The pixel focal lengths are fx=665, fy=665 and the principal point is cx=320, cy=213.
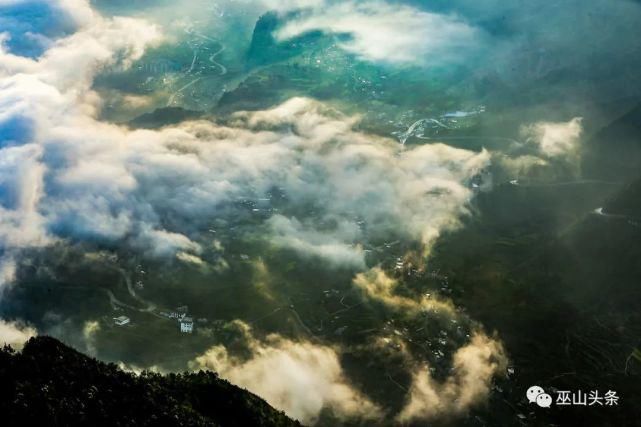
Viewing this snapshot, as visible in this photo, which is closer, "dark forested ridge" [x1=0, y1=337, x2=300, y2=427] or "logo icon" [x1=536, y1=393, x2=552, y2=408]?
"dark forested ridge" [x1=0, y1=337, x2=300, y2=427]

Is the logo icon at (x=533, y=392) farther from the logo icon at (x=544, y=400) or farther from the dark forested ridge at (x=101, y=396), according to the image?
the dark forested ridge at (x=101, y=396)

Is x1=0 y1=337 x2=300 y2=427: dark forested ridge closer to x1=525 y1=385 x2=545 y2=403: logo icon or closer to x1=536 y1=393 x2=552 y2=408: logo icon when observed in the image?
x1=525 y1=385 x2=545 y2=403: logo icon

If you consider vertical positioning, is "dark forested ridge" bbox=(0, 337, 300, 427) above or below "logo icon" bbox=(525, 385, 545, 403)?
below

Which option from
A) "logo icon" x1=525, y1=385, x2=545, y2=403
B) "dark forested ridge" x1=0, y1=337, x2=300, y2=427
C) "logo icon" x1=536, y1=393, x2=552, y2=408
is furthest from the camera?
"logo icon" x1=525, y1=385, x2=545, y2=403

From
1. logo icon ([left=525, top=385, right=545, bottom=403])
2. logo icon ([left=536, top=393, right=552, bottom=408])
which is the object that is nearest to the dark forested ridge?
logo icon ([left=525, top=385, right=545, bottom=403])

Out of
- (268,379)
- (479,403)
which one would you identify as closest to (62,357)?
(268,379)

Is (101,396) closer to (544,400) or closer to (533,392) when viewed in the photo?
(533,392)

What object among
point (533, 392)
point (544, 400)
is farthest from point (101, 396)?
point (544, 400)

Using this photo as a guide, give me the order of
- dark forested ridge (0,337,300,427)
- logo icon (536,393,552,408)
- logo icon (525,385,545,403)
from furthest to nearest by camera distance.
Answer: logo icon (525,385,545,403) → logo icon (536,393,552,408) → dark forested ridge (0,337,300,427)

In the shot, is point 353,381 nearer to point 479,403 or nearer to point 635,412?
point 479,403

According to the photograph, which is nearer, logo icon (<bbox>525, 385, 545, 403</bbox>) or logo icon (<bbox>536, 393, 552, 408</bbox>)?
logo icon (<bbox>536, 393, 552, 408</bbox>)
